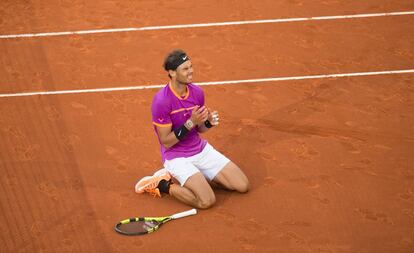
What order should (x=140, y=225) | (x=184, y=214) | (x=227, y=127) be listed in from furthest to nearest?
(x=227, y=127) → (x=184, y=214) → (x=140, y=225)

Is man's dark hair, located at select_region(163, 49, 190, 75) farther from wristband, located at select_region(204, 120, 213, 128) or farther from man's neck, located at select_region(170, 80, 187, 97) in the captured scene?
wristband, located at select_region(204, 120, 213, 128)

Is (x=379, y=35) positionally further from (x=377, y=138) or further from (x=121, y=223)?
(x=121, y=223)

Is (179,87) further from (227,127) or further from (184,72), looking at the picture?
(227,127)

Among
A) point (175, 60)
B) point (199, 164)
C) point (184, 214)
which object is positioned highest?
point (175, 60)

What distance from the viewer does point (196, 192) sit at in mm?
7863

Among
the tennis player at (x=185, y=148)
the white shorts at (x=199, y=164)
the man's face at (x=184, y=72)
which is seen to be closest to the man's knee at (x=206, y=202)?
the tennis player at (x=185, y=148)

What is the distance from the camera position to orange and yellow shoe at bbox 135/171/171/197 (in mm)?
8133

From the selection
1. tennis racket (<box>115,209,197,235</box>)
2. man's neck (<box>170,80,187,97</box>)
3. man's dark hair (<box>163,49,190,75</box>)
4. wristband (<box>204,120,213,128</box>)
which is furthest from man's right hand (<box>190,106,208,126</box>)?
tennis racket (<box>115,209,197,235</box>)

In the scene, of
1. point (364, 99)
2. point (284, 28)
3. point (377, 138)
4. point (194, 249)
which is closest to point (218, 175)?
point (194, 249)

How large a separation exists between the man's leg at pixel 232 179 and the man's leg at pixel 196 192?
0.69 feet

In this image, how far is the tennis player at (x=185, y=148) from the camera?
25.5 ft

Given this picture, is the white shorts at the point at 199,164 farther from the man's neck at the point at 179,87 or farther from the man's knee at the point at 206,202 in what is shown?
the man's neck at the point at 179,87

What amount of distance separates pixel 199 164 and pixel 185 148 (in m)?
0.24

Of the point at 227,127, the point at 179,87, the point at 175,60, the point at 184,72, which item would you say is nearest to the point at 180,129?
the point at 179,87
